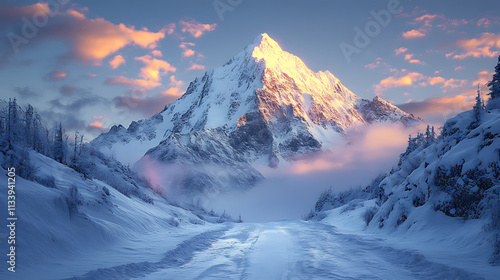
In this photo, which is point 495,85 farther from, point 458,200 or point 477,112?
point 458,200

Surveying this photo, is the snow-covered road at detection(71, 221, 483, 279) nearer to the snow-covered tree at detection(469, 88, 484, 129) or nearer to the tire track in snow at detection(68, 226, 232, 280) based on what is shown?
the tire track in snow at detection(68, 226, 232, 280)

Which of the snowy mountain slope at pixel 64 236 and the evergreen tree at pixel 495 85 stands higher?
the evergreen tree at pixel 495 85

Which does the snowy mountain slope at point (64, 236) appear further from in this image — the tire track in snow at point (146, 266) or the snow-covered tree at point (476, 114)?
the snow-covered tree at point (476, 114)

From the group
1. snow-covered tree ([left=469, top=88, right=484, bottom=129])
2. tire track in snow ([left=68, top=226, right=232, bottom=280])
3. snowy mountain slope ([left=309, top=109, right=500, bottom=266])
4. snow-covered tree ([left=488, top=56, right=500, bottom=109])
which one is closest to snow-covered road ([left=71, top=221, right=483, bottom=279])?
tire track in snow ([left=68, top=226, right=232, bottom=280])

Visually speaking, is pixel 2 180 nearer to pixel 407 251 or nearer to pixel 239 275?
pixel 239 275

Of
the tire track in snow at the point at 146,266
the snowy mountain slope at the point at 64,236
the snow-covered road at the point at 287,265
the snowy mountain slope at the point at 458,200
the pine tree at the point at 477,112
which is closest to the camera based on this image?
the tire track in snow at the point at 146,266

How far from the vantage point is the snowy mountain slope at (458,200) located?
1024 centimetres

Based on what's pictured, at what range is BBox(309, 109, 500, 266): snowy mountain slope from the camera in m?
10.2

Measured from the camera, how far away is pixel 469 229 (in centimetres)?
1149

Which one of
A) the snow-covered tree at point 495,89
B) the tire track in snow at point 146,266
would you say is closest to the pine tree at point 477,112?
the snow-covered tree at point 495,89

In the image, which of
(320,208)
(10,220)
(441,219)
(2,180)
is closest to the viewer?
(10,220)

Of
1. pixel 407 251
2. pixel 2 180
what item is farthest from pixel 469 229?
pixel 2 180

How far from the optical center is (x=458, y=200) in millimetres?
13156

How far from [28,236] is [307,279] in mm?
7944
